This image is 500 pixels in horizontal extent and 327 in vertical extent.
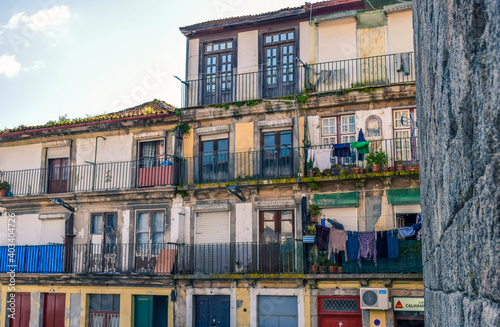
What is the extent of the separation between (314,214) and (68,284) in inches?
399

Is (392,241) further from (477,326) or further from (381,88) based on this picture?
(477,326)

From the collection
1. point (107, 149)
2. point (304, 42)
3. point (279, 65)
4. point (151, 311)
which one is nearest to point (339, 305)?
point (151, 311)

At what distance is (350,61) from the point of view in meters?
21.8

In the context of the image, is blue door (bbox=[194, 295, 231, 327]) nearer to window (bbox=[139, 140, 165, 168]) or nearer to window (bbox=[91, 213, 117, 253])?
window (bbox=[91, 213, 117, 253])

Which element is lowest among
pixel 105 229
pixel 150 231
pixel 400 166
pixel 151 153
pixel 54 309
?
pixel 54 309

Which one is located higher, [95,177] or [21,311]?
[95,177]

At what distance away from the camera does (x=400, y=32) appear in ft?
70.5

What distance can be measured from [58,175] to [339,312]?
1280 centimetres

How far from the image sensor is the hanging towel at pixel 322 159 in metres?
20.6

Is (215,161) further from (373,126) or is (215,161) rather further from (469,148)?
(469,148)

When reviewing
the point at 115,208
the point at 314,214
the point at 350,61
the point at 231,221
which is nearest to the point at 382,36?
the point at 350,61

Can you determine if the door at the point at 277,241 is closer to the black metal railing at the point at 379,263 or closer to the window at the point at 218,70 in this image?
the black metal railing at the point at 379,263

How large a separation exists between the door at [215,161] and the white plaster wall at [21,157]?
7.62 m

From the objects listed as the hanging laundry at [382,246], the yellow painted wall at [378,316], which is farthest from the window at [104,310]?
the hanging laundry at [382,246]
